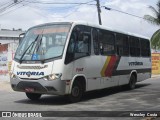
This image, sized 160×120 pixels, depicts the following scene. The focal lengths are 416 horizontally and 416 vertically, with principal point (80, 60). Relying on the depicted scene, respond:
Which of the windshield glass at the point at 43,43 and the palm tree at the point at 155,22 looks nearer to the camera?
the windshield glass at the point at 43,43

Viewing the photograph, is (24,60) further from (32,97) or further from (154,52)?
(154,52)

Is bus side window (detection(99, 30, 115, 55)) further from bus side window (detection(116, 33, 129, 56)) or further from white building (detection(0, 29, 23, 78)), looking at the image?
white building (detection(0, 29, 23, 78))

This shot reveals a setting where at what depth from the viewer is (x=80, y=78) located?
15289 mm

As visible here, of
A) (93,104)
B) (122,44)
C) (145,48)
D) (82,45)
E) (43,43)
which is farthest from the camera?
(145,48)

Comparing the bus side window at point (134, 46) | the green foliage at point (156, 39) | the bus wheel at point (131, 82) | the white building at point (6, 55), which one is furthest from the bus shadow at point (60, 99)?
the green foliage at point (156, 39)

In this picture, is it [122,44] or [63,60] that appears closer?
[63,60]

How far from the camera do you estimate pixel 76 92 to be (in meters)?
15.0

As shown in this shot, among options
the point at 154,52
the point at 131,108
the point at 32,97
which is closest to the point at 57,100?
the point at 32,97

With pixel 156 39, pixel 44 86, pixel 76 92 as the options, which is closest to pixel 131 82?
pixel 76 92

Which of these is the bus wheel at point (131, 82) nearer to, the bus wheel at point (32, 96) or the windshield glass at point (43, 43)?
the bus wheel at point (32, 96)

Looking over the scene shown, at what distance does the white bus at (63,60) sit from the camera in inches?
553

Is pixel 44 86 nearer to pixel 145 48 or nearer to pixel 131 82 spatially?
pixel 131 82

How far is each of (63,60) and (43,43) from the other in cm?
112

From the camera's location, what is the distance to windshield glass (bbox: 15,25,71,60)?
1430 cm
